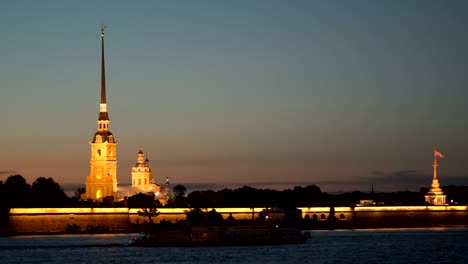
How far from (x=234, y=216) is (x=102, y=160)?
1642 centimetres

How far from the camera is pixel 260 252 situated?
92250 millimetres

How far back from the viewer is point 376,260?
83.1 meters

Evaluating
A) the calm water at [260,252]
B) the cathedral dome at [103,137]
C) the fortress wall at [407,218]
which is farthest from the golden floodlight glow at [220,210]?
the calm water at [260,252]

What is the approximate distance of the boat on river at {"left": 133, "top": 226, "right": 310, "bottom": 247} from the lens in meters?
103

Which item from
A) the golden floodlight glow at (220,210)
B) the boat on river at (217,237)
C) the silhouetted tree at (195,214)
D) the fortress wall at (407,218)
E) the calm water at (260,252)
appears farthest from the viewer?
the fortress wall at (407,218)

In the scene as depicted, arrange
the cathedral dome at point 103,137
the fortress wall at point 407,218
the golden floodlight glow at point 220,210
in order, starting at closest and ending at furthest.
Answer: the golden floodlight glow at point 220,210 → the cathedral dome at point 103,137 → the fortress wall at point 407,218

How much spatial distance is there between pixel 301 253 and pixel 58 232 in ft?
171

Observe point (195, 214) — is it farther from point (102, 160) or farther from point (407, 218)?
point (407, 218)

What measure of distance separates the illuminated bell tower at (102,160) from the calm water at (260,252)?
43.3 m

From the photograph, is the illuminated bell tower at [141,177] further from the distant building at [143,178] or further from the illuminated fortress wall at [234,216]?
the illuminated fortress wall at [234,216]

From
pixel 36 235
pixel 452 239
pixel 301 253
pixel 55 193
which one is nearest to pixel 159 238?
pixel 301 253

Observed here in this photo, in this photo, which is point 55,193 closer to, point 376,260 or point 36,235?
point 36,235

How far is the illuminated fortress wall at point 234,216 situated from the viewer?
138 m

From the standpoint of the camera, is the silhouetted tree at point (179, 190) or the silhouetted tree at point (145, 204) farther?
the silhouetted tree at point (179, 190)
